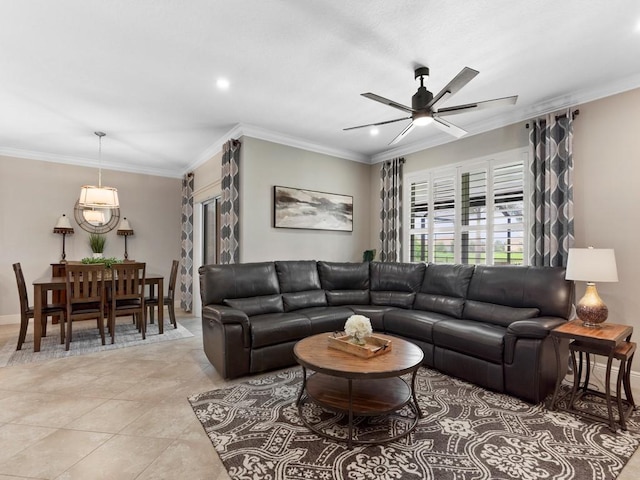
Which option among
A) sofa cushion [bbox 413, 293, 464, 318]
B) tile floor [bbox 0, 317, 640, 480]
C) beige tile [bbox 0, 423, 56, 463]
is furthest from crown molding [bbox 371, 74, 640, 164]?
beige tile [bbox 0, 423, 56, 463]

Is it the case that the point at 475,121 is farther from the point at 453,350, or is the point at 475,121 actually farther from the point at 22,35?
the point at 22,35

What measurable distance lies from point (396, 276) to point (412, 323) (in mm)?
1030

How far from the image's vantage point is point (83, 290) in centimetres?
404

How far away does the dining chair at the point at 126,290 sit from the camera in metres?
4.26

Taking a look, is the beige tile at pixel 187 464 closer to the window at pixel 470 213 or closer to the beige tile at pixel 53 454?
the beige tile at pixel 53 454

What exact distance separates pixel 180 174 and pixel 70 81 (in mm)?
3721

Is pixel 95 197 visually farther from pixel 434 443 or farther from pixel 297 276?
pixel 434 443

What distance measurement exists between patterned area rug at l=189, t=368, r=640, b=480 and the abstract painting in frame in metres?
2.62

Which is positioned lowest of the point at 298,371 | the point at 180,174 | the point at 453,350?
the point at 298,371

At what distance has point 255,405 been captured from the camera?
2.58m

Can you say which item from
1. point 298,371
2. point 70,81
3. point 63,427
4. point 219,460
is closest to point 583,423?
point 298,371

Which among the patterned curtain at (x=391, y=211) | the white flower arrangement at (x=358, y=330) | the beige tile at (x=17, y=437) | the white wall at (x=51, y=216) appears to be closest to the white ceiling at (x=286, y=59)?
the patterned curtain at (x=391, y=211)

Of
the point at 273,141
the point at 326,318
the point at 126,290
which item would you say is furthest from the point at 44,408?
the point at 273,141

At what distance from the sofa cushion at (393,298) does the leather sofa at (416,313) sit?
0.01 meters
